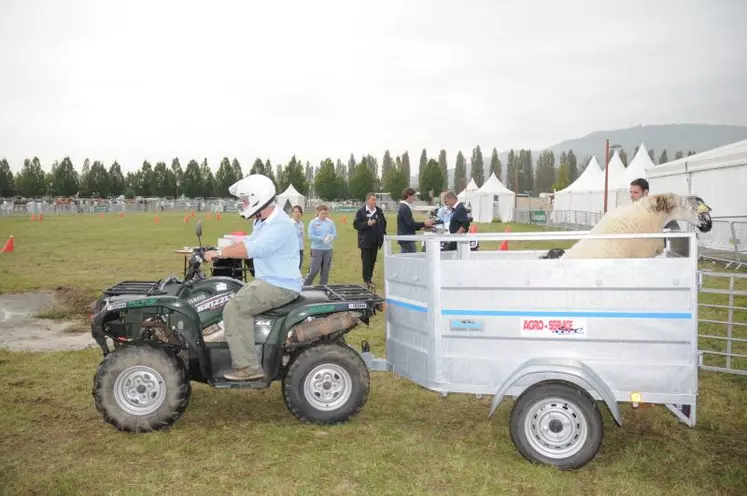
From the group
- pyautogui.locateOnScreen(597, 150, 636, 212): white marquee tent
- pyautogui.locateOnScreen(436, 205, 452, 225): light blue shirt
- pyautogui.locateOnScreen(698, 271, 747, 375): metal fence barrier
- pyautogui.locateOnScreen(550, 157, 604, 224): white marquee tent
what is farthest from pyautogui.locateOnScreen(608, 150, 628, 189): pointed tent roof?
pyautogui.locateOnScreen(436, 205, 452, 225): light blue shirt

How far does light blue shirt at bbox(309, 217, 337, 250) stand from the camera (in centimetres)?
1268

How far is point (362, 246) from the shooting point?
1291cm

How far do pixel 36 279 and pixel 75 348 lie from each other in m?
7.24

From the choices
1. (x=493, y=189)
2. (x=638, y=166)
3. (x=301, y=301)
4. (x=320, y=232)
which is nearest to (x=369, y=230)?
(x=320, y=232)

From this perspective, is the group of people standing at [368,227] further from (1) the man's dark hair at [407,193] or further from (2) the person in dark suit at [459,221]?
(2) the person in dark suit at [459,221]

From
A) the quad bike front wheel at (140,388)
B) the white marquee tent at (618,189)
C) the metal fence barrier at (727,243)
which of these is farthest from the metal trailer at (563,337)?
the white marquee tent at (618,189)

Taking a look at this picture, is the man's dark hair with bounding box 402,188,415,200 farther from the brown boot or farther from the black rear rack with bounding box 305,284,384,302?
the brown boot

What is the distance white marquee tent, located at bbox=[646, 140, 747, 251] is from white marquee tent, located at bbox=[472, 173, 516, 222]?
1086 inches

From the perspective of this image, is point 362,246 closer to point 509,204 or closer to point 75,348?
point 75,348

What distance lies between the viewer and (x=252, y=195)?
5.58m

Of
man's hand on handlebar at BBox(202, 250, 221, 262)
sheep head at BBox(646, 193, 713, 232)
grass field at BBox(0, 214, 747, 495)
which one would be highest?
sheep head at BBox(646, 193, 713, 232)

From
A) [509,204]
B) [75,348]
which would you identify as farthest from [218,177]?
[75,348]

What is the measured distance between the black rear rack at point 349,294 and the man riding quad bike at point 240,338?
100 mm

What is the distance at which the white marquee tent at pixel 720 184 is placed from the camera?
17234mm
